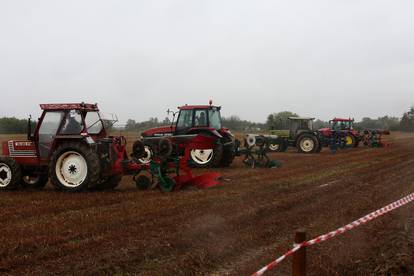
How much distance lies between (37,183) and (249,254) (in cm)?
610

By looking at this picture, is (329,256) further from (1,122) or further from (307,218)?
(1,122)

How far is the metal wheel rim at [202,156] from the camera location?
14.0m

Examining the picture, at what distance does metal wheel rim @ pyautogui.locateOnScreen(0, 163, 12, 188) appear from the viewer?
898cm

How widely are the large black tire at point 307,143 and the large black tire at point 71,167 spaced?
14.2 m

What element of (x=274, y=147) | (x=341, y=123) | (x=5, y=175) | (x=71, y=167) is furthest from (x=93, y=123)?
(x=341, y=123)

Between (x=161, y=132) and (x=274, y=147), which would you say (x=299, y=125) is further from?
(x=161, y=132)

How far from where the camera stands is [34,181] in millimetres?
9609

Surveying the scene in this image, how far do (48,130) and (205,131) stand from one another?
18.7 ft

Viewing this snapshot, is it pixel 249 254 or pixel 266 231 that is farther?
pixel 266 231

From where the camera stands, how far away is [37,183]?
378 inches

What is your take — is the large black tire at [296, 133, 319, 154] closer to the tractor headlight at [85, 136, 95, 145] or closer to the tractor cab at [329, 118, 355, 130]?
the tractor cab at [329, 118, 355, 130]

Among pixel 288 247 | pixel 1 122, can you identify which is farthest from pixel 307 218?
pixel 1 122

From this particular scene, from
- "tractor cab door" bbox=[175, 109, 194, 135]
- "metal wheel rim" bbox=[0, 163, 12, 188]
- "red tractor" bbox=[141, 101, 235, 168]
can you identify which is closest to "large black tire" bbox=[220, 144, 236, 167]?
"red tractor" bbox=[141, 101, 235, 168]

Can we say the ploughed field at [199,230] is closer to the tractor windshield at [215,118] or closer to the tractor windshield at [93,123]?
the tractor windshield at [93,123]
